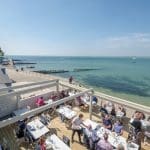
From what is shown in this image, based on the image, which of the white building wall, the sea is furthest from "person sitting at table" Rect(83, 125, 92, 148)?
the sea

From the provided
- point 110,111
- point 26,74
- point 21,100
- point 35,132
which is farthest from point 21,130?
point 26,74

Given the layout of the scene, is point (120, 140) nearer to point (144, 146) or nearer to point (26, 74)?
point (144, 146)

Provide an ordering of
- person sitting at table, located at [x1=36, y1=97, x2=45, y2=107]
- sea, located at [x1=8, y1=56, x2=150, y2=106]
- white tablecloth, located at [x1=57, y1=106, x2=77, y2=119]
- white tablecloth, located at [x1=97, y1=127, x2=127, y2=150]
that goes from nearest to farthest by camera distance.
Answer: white tablecloth, located at [x1=97, y1=127, x2=127, y2=150]
white tablecloth, located at [x1=57, y1=106, x2=77, y2=119]
person sitting at table, located at [x1=36, y1=97, x2=45, y2=107]
sea, located at [x1=8, y1=56, x2=150, y2=106]

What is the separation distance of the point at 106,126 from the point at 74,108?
358cm

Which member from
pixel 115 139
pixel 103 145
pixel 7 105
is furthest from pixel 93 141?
pixel 7 105

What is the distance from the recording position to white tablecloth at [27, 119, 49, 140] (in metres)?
7.98

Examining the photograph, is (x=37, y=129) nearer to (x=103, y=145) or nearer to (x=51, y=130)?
(x=51, y=130)

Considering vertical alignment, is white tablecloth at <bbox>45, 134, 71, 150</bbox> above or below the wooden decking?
above

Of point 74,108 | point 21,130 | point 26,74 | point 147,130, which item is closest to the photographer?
point 21,130

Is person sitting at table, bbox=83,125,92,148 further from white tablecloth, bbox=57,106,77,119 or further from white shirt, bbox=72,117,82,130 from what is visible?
white tablecloth, bbox=57,106,77,119

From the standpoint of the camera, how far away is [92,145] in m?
7.35

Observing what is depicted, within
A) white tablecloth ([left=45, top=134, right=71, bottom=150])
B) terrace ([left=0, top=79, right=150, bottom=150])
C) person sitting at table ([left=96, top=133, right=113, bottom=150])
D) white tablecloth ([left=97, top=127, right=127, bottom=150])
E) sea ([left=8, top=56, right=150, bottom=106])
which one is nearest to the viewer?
person sitting at table ([left=96, top=133, right=113, bottom=150])

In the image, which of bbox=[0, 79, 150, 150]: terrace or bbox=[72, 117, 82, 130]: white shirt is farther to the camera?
bbox=[72, 117, 82, 130]: white shirt

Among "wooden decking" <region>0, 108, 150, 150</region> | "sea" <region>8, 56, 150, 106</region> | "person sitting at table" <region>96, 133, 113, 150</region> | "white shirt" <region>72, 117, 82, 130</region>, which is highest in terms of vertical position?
"white shirt" <region>72, 117, 82, 130</region>
